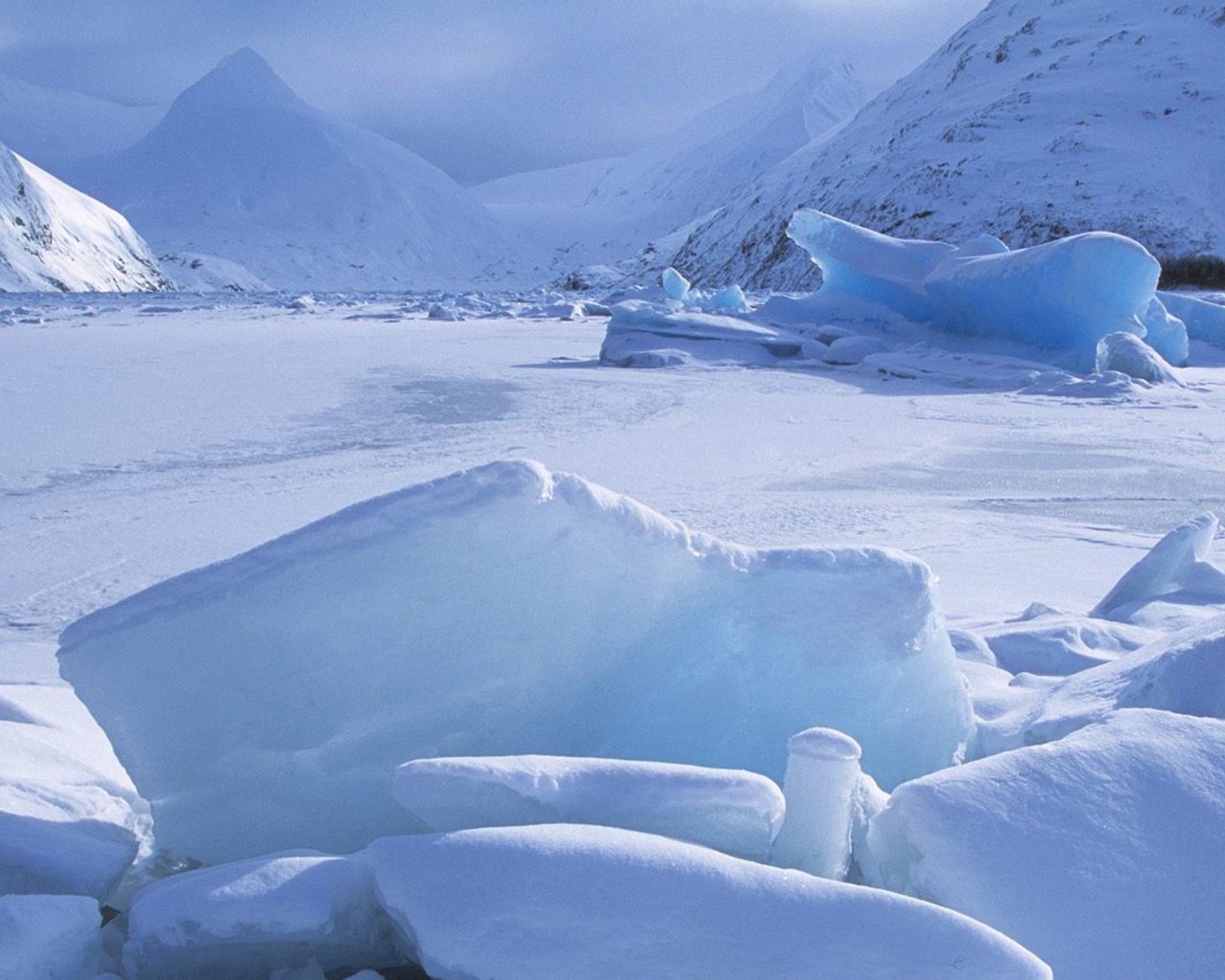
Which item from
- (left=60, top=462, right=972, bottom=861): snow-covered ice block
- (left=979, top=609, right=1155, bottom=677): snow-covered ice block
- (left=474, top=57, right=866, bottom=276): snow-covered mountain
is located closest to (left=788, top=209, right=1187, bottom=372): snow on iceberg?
(left=979, top=609, right=1155, bottom=677): snow-covered ice block

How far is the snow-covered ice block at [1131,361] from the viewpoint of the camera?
8562 millimetres

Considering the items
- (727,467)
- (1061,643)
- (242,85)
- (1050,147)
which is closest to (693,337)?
(727,467)

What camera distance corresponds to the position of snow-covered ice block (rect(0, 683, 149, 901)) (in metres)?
1.31

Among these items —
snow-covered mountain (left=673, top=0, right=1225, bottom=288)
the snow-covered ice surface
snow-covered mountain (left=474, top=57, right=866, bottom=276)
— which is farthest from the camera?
snow-covered mountain (left=474, top=57, right=866, bottom=276)

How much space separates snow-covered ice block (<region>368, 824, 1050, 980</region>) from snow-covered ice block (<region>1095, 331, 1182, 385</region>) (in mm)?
8421

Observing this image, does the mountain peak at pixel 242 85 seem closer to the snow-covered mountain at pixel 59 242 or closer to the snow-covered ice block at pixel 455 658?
the snow-covered mountain at pixel 59 242

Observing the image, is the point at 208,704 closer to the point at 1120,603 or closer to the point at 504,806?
the point at 504,806

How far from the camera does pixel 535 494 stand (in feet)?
4.52

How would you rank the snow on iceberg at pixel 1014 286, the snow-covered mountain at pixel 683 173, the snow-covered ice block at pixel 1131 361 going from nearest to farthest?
the snow-covered ice block at pixel 1131 361
the snow on iceberg at pixel 1014 286
the snow-covered mountain at pixel 683 173

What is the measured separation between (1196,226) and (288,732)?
28.3 m

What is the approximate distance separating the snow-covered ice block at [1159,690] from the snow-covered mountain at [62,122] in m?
82.2

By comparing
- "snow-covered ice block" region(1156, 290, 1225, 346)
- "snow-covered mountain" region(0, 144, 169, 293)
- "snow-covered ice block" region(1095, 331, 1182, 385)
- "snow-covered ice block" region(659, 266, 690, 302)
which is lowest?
"snow-covered ice block" region(1095, 331, 1182, 385)

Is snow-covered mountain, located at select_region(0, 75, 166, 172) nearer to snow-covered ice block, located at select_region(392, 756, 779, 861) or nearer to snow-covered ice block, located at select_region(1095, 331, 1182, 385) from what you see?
snow-covered ice block, located at select_region(1095, 331, 1182, 385)

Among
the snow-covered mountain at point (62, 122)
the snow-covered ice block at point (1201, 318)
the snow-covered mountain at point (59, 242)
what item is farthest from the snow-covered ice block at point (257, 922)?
the snow-covered mountain at point (62, 122)
